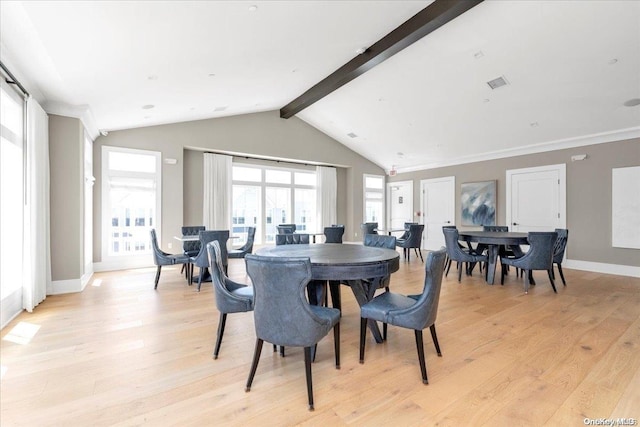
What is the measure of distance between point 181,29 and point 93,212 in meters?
4.69

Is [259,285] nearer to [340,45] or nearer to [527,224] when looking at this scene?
[340,45]

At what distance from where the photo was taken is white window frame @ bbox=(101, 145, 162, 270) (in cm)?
605

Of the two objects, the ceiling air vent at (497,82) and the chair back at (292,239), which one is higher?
the ceiling air vent at (497,82)

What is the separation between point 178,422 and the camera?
1.65 metres

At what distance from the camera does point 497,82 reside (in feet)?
16.9

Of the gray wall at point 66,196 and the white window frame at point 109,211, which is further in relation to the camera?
the white window frame at point 109,211

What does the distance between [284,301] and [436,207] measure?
828 cm

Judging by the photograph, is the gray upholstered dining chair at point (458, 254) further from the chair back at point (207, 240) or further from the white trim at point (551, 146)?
the chair back at point (207, 240)

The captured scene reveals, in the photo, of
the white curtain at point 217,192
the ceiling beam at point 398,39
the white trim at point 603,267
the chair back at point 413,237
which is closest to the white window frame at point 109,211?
the white curtain at point 217,192

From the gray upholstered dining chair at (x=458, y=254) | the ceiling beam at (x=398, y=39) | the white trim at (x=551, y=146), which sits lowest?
the gray upholstered dining chair at (x=458, y=254)

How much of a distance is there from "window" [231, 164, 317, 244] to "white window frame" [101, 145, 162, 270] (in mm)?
1974

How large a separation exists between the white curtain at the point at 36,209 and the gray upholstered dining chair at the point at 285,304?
345cm

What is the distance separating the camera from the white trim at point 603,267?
5.63 meters

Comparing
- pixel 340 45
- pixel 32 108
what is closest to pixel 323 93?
pixel 340 45
